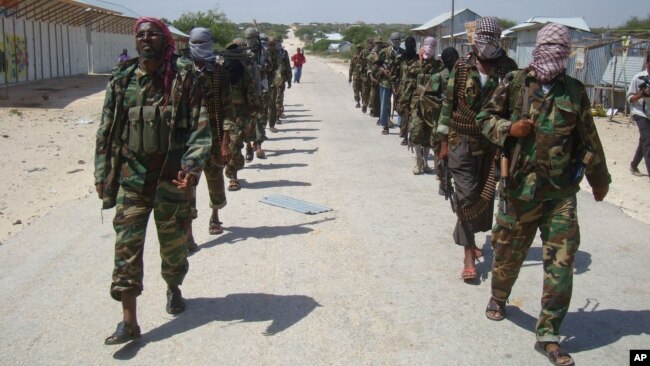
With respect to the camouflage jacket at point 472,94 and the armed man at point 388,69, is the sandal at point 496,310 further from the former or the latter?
the armed man at point 388,69

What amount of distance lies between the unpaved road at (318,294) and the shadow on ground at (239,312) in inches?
0.6

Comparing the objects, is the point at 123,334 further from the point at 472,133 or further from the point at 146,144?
the point at 472,133

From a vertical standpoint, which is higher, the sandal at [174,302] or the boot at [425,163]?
the boot at [425,163]

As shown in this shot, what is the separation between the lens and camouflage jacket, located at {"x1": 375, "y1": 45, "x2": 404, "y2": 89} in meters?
13.0

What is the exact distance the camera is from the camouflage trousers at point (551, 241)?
3988 mm

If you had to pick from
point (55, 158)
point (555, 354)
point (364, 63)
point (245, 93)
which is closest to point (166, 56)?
point (555, 354)

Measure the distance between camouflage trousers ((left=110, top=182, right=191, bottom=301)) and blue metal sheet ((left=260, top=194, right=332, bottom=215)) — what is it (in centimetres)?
315

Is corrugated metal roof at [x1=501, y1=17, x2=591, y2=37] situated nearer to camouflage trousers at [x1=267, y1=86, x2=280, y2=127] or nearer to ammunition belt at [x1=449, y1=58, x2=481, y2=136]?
camouflage trousers at [x1=267, y1=86, x2=280, y2=127]

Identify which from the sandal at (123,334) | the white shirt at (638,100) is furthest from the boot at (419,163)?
the sandal at (123,334)

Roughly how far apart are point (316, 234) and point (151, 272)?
5.90 ft

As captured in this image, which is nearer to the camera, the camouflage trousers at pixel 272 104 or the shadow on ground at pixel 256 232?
the shadow on ground at pixel 256 232

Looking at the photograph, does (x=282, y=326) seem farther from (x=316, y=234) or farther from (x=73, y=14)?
(x=73, y=14)

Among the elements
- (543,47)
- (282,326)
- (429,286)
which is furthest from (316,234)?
(543,47)

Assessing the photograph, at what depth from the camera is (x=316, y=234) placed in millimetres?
6711
